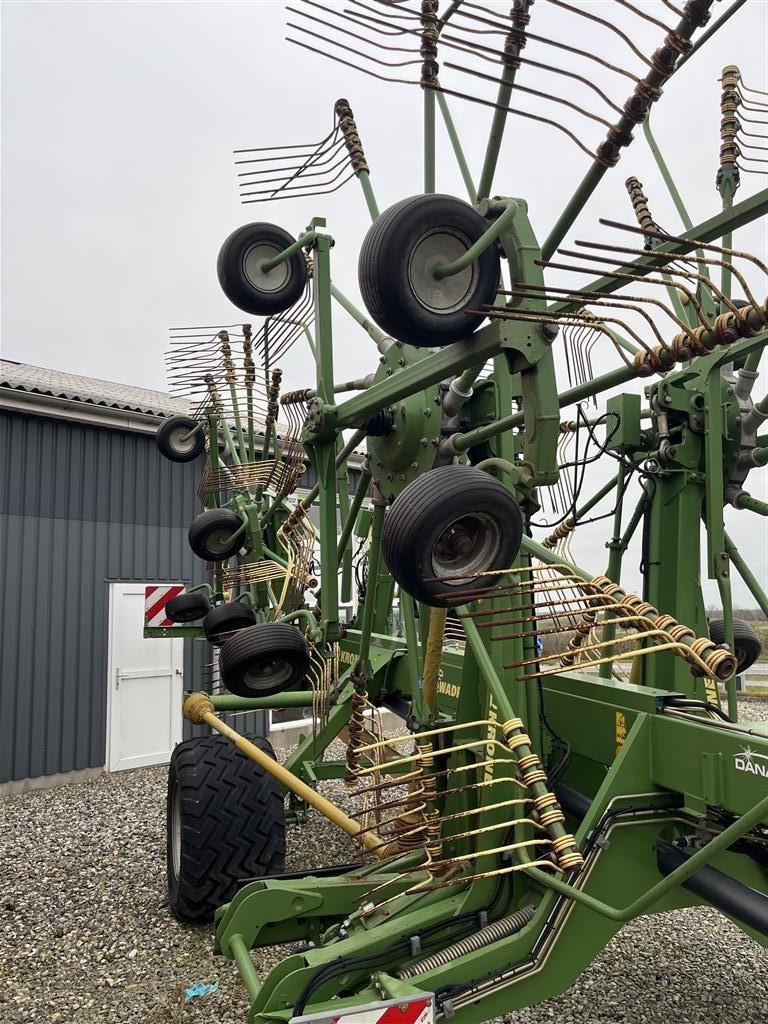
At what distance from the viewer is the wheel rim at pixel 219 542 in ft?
22.1

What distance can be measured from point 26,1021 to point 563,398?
3633 millimetres

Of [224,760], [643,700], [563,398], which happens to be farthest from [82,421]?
[643,700]

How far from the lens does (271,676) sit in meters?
3.97

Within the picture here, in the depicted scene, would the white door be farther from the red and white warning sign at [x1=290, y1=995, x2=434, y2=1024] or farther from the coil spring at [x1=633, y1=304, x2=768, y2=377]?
the coil spring at [x1=633, y1=304, x2=768, y2=377]

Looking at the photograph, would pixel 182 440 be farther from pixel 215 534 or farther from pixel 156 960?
pixel 156 960

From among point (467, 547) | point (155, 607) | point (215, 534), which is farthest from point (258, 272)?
point (155, 607)

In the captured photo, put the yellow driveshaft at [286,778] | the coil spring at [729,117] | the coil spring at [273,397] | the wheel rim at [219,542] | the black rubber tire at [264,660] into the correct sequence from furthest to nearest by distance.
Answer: the wheel rim at [219,542] → the coil spring at [273,397] → the coil spring at [729,117] → the black rubber tire at [264,660] → the yellow driveshaft at [286,778]

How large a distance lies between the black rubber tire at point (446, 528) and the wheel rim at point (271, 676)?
1848 millimetres

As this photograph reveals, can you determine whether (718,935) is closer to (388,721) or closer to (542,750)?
(542,750)

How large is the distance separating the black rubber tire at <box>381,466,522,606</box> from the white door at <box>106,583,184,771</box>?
7.34 meters

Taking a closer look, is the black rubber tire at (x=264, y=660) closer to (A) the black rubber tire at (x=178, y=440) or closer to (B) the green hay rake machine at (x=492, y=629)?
(B) the green hay rake machine at (x=492, y=629)

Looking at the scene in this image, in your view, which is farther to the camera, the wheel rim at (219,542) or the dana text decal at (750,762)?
the wheel rim at (219,542)

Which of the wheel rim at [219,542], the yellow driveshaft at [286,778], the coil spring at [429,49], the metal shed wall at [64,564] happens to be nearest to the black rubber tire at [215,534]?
the wheel rim at [219,542]

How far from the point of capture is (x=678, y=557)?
4516 millimetres
